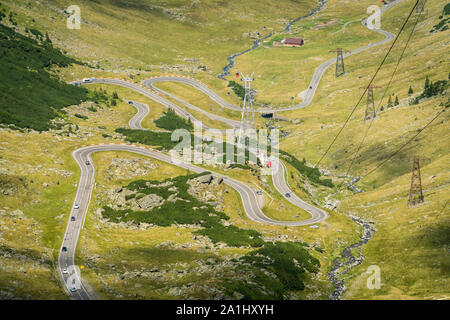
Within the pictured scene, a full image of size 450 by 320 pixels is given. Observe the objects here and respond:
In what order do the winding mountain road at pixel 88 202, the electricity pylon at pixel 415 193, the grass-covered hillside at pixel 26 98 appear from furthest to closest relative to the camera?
the grass-covered hillside at pixel 26 98 → the electricity pylon at pixel 415 193 → the winding mountain road at pixel 88 202

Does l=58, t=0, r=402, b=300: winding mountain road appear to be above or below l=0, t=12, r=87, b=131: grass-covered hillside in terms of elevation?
below

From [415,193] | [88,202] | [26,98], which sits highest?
[26,98]

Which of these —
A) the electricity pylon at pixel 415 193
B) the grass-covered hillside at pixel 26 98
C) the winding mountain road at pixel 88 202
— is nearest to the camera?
the winding mountain road at pixel 88 202

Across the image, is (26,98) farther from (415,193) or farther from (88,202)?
(415,193)

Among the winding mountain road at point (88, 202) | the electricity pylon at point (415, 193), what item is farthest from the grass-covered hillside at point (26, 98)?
the electricity pylon at point (415, 193)

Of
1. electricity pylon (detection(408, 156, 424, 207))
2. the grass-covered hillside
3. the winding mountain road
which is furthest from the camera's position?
the grass-covered hillside

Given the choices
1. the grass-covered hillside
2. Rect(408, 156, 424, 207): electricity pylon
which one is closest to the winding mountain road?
Rect(408, 156, 424, 207): electricity pylon

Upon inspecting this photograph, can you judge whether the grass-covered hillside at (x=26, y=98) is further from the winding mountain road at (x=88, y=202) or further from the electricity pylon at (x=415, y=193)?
the electricity pylon at (x=415, y=193)

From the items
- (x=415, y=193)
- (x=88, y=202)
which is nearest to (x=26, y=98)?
(x=88, y=202)

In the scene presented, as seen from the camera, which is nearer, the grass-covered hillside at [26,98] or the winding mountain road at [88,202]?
the winding mountain road at [88,202]

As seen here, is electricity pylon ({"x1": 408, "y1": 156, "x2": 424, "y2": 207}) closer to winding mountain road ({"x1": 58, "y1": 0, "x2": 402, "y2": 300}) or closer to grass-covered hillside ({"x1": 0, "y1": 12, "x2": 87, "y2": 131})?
winding mountain road ({"x1": 58, "y1": 0, "x2": 402, "y2": 300})
